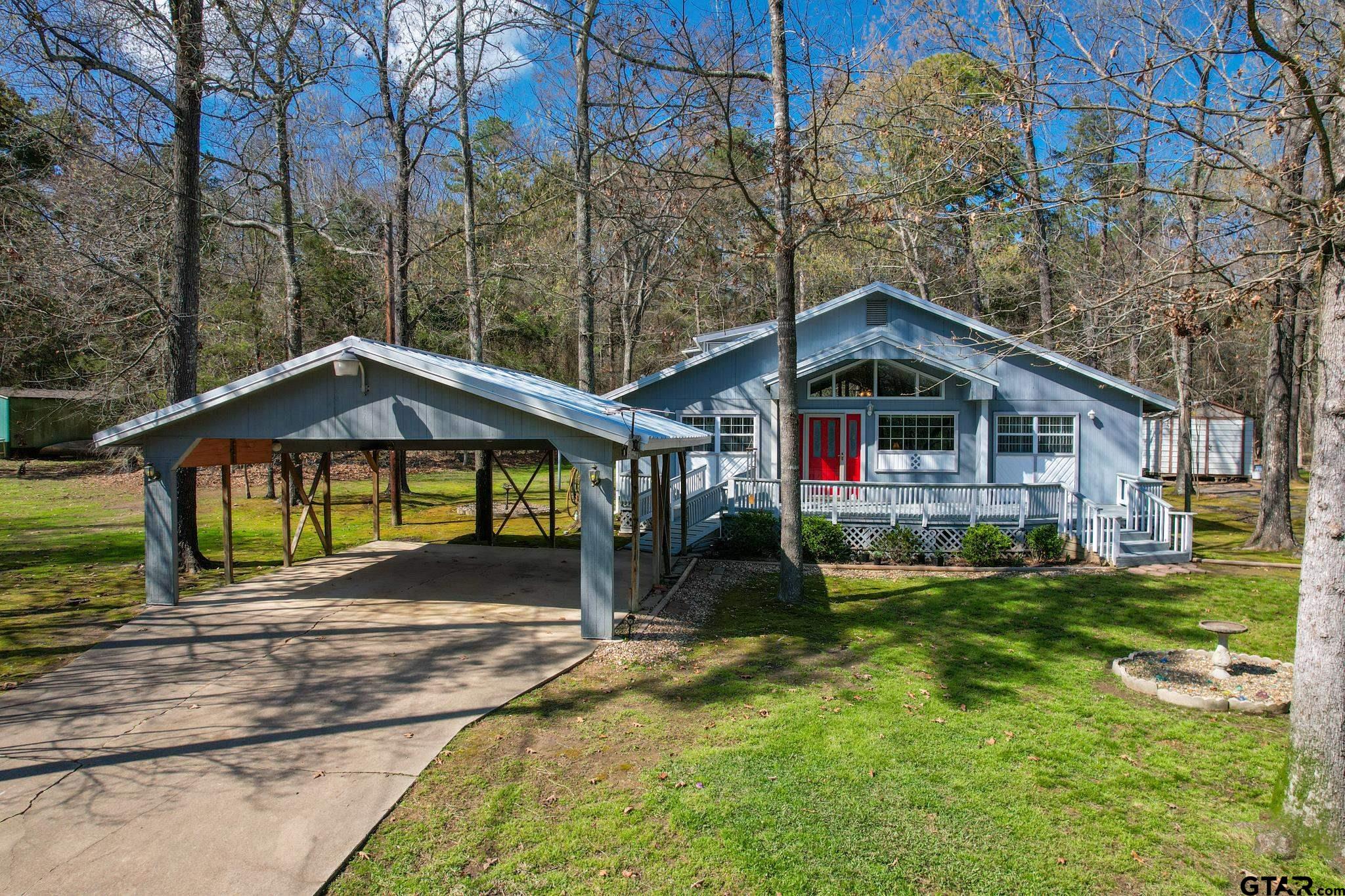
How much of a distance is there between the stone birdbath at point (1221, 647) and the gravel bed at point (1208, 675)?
2.9 inches

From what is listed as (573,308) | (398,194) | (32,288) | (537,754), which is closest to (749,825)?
(537,754)

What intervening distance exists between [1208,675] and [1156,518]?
24.7 feet

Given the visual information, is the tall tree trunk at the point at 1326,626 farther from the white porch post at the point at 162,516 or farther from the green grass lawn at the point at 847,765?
the white porch post at the point at 162,516

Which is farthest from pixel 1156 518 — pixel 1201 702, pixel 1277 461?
pixel 1201 702

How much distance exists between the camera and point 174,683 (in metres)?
6.86

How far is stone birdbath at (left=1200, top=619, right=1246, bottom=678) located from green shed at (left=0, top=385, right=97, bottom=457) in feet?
103

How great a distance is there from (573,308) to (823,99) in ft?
74.4

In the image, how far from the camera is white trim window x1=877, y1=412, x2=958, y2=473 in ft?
55.7

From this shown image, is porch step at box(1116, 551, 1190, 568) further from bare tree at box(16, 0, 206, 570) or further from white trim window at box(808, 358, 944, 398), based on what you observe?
bare tree at box(16, 0, 206, 570)

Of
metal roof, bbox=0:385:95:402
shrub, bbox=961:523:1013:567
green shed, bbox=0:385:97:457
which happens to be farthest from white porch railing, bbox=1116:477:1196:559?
green shed, bbox=0:385:97:457

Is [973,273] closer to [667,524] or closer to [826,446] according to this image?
[826,446]

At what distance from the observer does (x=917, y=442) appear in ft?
56.3

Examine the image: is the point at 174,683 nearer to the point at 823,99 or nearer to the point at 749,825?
the point at 749,825

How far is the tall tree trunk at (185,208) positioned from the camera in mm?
11289
